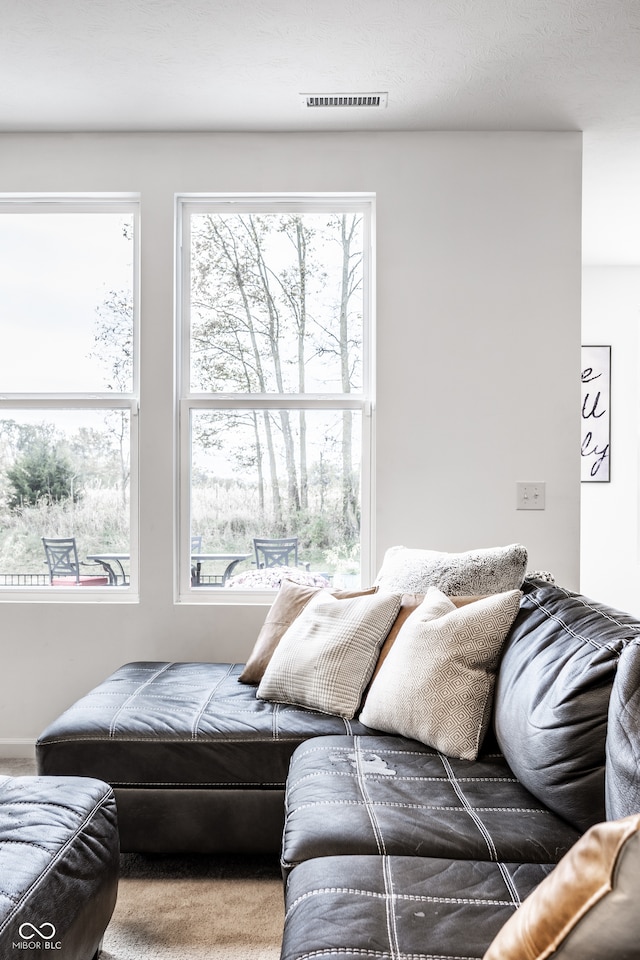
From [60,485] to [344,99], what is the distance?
2057 millimetres

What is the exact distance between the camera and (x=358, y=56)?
97.3 inches

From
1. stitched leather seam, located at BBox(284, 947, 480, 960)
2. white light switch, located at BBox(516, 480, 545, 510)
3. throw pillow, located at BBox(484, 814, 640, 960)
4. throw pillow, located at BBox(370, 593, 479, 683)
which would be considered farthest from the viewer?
white light switch, located at BBox(516, 480, 545, 510)

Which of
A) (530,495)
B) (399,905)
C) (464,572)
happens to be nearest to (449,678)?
(464,572)

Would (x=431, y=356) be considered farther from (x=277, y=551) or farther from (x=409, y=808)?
(x=409, y=808)

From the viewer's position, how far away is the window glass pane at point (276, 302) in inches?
126

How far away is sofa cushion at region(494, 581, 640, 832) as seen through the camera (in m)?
1.43

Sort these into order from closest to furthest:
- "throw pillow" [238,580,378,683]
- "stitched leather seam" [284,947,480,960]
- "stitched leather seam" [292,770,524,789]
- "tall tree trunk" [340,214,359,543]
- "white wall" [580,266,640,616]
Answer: "stitched leather seam" [284,947,480,960] < "stitched leather seam" [292,770,524,789] < "throw pillow" [238,580,378,683] < "tall tree trunk" [340,214,359,543] < "white wall" [580,266,640,616]

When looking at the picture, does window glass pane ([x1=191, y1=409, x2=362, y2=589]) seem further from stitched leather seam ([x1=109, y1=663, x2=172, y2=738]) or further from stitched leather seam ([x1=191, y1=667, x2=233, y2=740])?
stitched leather seam ([x1=191, y1=667, x2=233, y2=740])

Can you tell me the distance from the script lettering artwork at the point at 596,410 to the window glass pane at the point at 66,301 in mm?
3106

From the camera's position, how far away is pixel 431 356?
307 cm

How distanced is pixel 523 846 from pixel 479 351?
84.2 inches

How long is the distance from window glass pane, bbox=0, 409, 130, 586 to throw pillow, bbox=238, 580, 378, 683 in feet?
3.08

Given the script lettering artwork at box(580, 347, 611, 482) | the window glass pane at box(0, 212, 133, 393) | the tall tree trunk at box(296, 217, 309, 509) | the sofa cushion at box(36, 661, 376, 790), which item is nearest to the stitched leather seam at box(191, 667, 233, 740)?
the sofa cushion at box(36, 661, 376, 790)

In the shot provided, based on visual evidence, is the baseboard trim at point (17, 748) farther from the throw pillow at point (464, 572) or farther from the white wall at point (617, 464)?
the white wall at point (617, 464)
